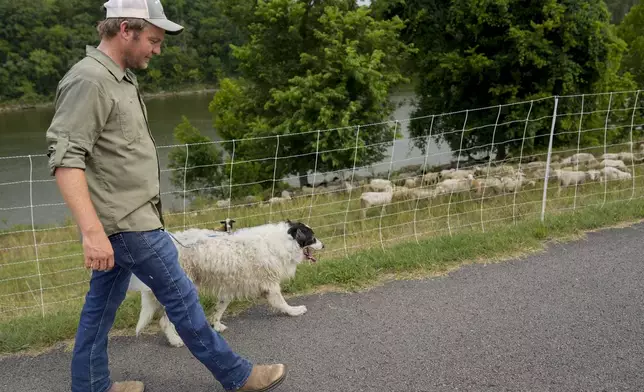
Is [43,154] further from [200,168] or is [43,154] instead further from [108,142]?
[200,168]

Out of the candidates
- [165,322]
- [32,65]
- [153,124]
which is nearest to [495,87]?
[165,322]

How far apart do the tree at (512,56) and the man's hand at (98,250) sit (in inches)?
517

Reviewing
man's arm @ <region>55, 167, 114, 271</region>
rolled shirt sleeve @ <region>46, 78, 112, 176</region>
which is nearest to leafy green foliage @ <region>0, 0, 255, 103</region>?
rolled shirt sleeve @ <region>46, 78, 112, 176</region>

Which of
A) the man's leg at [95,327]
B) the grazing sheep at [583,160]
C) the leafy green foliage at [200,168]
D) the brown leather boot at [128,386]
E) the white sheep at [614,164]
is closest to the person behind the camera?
the man's leg at [95,327]

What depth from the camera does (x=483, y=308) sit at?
4.32 meters

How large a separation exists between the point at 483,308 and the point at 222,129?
54.8 ft

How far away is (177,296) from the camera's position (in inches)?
111

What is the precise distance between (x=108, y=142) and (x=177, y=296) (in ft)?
3.12

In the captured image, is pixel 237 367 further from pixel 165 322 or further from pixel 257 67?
pixel 257 67

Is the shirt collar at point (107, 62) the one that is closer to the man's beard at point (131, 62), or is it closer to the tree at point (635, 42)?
the man's beard at point (131, 62)

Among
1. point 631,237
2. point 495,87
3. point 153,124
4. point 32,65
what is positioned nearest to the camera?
point 631,237

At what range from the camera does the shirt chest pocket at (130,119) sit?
8.31 feet

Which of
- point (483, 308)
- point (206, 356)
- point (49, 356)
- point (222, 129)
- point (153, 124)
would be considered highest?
point (206, 356)

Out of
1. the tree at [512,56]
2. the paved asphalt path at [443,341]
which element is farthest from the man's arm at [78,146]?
the tree at [512,56]
